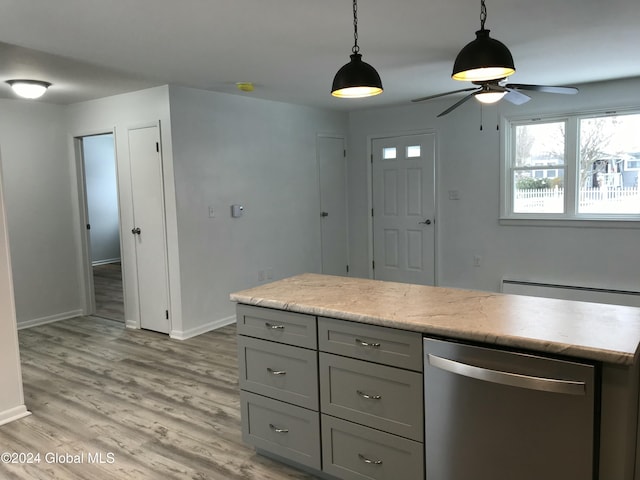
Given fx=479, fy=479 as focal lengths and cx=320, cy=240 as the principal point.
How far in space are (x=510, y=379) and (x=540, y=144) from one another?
4431 millimetres

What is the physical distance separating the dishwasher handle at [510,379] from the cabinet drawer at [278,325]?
1.95ft

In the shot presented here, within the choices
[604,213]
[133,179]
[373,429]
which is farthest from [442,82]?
[373,429]

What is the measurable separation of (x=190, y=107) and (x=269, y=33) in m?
1.82

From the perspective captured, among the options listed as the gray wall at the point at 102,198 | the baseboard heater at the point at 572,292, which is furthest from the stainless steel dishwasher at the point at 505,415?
the gray wall at the point at 102,198

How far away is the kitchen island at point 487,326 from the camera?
1548 mm

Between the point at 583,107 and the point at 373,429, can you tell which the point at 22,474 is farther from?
the point at 583,107

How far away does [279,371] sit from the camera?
2328 millimetres

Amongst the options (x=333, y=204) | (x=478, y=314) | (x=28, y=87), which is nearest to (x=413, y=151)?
(x=333, y=204)

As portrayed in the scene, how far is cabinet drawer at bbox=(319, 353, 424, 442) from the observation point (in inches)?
76.4

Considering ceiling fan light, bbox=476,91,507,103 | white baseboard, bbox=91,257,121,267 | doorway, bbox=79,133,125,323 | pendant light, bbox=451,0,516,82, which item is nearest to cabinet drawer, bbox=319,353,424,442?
pendant light, bbox=451,0,516,82

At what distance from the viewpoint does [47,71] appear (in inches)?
151

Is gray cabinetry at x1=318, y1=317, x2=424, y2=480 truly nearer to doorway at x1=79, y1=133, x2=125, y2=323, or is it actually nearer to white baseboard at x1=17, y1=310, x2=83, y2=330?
white baseboard at x1=17, y1=310, x2=83, y2=330

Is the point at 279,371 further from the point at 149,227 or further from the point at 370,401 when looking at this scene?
the point at 149,227

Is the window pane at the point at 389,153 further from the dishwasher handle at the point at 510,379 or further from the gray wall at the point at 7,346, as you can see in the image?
the dishwasher handle at the point at 510,379
